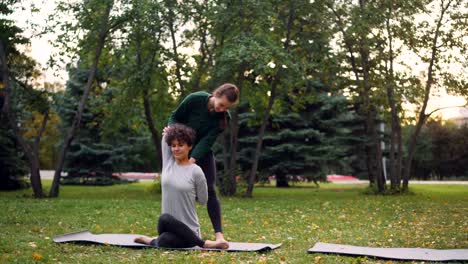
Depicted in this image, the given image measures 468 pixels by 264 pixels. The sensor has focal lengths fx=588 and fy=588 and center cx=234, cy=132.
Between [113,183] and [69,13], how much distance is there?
591 inches

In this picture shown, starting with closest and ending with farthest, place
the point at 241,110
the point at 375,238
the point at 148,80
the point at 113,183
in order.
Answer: the point at 375,238 → the point at 148,80 → the point at 241,110 → the point at 113,183

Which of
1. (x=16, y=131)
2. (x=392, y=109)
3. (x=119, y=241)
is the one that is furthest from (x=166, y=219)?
(x=392, y=109)

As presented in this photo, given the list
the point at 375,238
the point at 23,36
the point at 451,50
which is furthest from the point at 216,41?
the point at 375,238

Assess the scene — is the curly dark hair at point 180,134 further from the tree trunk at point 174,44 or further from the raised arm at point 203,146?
the tree trunk at point 174,44

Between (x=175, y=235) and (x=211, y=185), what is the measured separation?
2.38 ft

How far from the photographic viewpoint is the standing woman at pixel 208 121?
6.32 metres

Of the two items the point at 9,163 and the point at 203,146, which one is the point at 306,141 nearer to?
the point at 9,163

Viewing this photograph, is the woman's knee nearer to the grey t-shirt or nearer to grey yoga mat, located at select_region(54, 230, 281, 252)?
the grey t-shirt

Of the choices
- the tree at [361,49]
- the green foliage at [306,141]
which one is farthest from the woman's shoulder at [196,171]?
the green foliage at [306,141]

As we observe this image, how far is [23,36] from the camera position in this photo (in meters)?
17.3

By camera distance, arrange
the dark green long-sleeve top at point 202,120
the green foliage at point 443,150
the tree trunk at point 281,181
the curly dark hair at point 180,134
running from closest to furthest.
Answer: the curly dark hair at point 180,134, the dark green long-sleeve top at point 202,120, the tree trunk at point 281,181, the green foliage at point 443,150

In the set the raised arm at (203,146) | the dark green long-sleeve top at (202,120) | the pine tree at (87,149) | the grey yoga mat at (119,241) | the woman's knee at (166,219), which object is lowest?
the grey yoga mat at (119,241)

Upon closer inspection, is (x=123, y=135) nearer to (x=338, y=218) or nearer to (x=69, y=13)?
(x=69, y=13)

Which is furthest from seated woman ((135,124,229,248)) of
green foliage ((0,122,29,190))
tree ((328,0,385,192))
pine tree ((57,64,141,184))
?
pine tree ((57,64,141,184))
